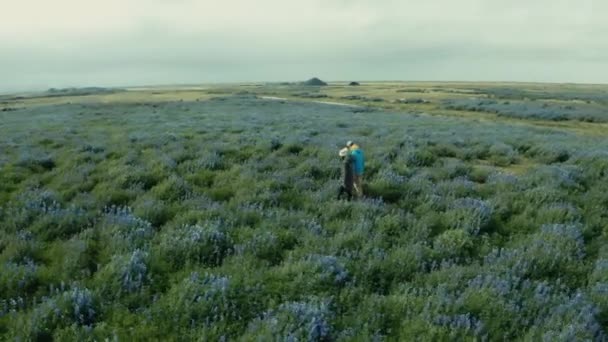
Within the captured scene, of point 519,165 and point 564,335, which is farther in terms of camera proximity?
point 519,165

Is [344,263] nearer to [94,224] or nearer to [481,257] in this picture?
[481,257]

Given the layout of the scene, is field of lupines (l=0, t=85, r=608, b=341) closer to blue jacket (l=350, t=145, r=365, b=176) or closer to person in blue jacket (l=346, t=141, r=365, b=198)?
person in blue jacket (l=346, t=141, r=365, b=198)

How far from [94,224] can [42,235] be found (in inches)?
30.4

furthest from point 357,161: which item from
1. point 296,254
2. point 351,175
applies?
point 296,254

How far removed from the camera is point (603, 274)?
5867 millimetres

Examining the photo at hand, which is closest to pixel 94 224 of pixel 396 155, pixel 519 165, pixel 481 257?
pixel 481 257

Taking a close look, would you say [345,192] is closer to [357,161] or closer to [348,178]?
[348,178]

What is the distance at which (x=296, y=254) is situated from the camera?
20.9 ft

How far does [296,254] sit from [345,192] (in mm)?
3259

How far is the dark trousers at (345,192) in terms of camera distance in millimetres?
9233

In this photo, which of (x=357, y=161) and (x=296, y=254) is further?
(x=357, y=161)

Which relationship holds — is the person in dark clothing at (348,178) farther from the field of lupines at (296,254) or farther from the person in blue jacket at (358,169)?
the field of lupines at (296,254)

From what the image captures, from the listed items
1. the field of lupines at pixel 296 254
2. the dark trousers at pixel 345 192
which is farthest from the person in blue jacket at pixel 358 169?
the field of lupines at pixel 296 254

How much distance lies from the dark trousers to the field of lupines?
14.4 inches
